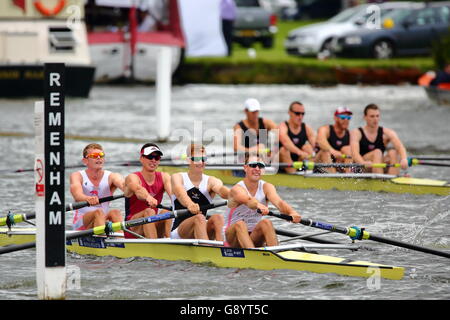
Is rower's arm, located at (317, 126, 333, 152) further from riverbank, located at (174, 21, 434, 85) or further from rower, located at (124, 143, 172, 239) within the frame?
riverbank, located at (174, 21, 434, 85)

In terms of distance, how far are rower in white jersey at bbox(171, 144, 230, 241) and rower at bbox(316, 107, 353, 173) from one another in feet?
15.2

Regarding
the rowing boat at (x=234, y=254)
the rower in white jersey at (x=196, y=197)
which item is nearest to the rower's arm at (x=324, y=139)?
the rower in white jersey at (x=196, y=197)

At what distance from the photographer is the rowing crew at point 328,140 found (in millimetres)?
A: 15984

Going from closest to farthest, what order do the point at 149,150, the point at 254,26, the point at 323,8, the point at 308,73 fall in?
the point at 149,150 < the point at 308,73 < the point at 254,26 < the point at 323,8

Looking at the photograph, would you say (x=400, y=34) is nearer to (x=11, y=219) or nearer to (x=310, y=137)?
(x=310, y=137)

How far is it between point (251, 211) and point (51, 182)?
9.90ft

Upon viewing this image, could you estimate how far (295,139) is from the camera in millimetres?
16594

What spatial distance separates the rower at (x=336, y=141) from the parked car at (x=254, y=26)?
24212mm

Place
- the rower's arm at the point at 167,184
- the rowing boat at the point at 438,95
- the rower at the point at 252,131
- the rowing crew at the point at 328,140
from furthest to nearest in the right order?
the rowing boat at the point at 438,95, the rower at the point at 252,131, the rowing crew at the point at 328,140, the rower's arm at the point at 167,184

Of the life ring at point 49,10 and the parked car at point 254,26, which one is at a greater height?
the parked car at point 254,26

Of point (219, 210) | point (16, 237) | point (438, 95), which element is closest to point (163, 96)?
point (219, 210)

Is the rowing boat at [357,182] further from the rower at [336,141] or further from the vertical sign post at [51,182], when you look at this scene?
the vertical sign post at [51,182]
